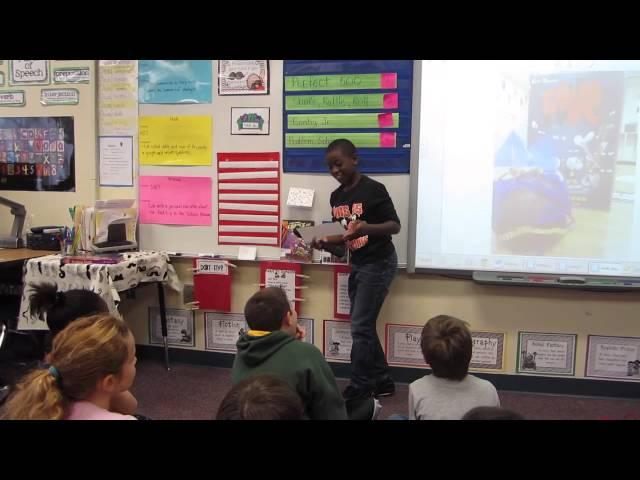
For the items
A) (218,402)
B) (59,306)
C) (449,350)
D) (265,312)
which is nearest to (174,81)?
(59,306)

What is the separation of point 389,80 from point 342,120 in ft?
1.12

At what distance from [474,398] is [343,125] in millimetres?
1899

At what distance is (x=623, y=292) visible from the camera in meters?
2.79

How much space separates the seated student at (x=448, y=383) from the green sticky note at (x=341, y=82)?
172 centimetres

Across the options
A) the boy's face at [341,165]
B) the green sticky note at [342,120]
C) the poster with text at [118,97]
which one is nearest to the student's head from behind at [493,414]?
the boy's face at [341,165]

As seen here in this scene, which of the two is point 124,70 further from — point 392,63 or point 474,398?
point 474,398

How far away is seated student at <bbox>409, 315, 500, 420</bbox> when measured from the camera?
1.42 m

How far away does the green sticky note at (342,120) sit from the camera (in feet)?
9.45

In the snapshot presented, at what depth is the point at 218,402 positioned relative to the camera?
276 cm

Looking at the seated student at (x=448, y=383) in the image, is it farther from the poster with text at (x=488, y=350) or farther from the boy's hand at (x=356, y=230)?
the poster with text at (x=488, y=350)

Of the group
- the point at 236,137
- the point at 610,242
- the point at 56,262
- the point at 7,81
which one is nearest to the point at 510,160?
the point at 610,242

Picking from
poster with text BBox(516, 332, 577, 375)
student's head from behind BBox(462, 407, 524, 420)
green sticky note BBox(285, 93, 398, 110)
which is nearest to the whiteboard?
green sticky note BBox(285, 93, 398, 110)

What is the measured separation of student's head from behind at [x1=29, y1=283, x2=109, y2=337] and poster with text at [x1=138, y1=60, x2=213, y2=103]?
1683 millimetres

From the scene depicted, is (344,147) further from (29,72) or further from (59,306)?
(29,72)
